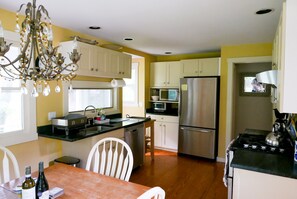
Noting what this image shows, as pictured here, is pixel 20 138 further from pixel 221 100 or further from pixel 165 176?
pixel 221 100

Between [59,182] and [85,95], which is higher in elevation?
[85,95]

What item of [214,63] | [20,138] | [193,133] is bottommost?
[193,133]

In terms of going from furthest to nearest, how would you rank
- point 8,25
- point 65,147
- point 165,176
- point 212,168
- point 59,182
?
point 212,168, point 165,176, point 65,147, point 8,25, point 59,182

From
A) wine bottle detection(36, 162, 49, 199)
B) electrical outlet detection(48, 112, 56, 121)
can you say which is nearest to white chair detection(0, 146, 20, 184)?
wine bottle detection(36, 162, 49, 199)

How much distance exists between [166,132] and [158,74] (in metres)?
1.42

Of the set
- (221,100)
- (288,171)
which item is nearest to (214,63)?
(221,100)

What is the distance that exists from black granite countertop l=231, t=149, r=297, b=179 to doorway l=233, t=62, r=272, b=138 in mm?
2901

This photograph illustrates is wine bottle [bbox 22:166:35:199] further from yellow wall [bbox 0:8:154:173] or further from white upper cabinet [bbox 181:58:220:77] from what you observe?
white upper cabinet [bbox 181:58:220:77]

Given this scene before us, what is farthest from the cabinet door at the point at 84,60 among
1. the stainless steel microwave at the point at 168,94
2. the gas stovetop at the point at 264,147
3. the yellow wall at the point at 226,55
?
the yellow wall at the point at 226,55

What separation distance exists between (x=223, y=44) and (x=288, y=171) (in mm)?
2837

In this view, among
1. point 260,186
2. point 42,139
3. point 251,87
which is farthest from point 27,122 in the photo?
point 251,87

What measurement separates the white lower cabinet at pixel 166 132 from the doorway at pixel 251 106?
139cm

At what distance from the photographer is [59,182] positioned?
157cm

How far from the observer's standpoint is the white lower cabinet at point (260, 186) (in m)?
1.58
